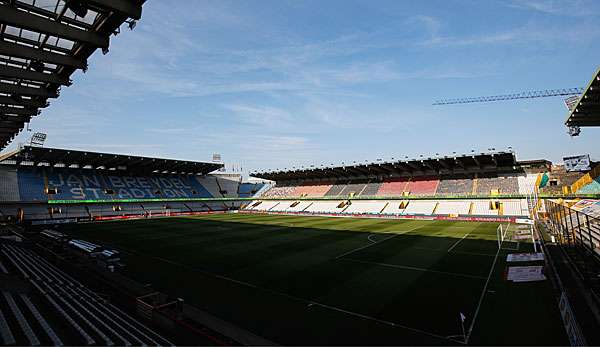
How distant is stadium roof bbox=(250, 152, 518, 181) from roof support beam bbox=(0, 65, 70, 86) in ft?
172

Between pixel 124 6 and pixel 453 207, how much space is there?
165 ft

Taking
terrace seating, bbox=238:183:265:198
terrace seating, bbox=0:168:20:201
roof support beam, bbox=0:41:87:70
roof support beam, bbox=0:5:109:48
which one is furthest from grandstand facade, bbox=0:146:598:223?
roof support beam, bbox=0:5:109:48

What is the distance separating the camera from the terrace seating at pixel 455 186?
50719mm

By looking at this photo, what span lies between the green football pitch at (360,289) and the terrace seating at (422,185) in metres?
30.7

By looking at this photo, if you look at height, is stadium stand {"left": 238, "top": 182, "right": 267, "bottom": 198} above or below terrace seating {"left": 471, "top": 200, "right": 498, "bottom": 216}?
above

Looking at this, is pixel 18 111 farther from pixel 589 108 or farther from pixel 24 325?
pixel 589 108

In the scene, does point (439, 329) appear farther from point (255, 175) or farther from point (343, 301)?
point (255, 175)

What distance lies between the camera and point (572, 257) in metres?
16.5

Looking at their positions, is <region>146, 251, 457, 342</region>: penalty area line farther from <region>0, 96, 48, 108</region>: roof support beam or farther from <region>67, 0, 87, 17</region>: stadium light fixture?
<region>67, 0, 87, 17</region>: stadium light fixture

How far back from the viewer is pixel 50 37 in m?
9.25

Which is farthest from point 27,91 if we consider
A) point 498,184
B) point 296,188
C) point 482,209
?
point 296,188

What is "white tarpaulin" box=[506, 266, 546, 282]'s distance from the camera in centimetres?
1368

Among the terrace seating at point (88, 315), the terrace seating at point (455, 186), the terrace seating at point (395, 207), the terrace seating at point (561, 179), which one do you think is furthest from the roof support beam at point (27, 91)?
the terrace seating at point (561, 179)

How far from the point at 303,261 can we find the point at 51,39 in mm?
15595
